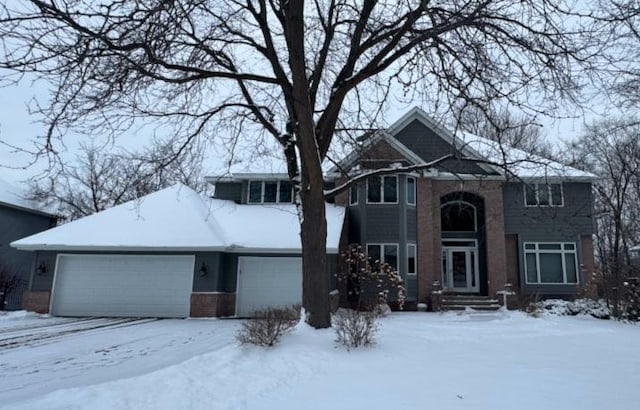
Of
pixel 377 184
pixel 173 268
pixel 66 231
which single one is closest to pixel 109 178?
pixel 66 231

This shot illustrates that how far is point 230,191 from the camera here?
21141 millimetres

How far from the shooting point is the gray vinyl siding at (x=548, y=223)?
19.5m

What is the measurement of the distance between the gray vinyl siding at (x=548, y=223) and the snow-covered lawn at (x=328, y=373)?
9.64m

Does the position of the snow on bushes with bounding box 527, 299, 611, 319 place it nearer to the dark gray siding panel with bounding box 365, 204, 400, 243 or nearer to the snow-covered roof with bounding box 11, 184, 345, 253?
the dark gray siding panel with bounding box 365, 204, 400, 243

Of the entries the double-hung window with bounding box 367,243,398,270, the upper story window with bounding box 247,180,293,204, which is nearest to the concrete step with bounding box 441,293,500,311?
the double-hung window with bounding box 367,243,398,270

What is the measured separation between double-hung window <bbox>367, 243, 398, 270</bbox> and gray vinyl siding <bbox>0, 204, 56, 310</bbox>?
1621cm

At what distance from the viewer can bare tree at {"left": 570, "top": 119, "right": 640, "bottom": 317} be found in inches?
576

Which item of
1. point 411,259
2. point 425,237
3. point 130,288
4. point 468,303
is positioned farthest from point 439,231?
point 130,288

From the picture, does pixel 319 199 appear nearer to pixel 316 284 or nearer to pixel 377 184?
pixel 316 284

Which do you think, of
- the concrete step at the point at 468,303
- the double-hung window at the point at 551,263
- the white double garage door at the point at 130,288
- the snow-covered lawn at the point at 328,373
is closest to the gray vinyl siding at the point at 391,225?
the concrete step at the point at 468,303

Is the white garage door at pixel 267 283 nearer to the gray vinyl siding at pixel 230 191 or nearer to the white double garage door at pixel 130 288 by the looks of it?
the white double garage door at pixel 130 288

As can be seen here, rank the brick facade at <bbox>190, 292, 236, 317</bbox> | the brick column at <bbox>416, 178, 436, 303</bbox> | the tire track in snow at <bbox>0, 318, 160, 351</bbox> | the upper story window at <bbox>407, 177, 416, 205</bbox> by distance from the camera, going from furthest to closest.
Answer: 1. the upper story window at <bbox>407, 177, 416, 205</bbox>
2. the brick column at <bbox>416, 178, 436, 303</bbox>
3. the brick facade at <bbox>190, 292, 236, 317</bbox>
4. the tire track in snow at <bbox>0, 318, 160, 351</bbox>

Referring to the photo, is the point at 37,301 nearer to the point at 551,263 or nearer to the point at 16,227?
the point at 16,227

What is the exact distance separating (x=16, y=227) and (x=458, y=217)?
73.7 ft
